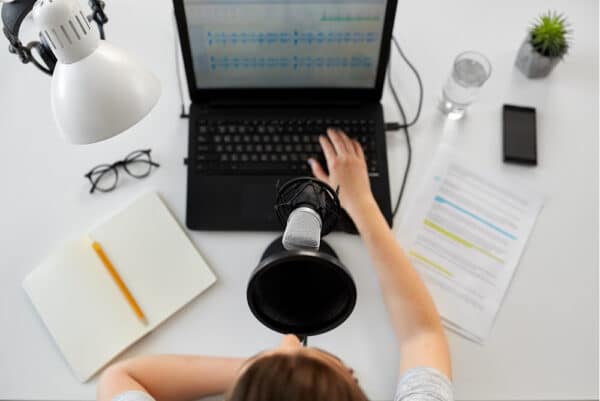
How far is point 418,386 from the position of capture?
764mm

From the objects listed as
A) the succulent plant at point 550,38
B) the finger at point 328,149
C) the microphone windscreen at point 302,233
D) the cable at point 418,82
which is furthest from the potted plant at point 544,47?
the microphone windscreen at point 302,233

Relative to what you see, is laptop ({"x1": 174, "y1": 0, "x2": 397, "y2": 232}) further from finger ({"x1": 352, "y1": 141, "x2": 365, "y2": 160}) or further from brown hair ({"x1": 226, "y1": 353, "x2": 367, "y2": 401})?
brown hair ({"x1": 226, "y1": 353, "x2": 367, "y2": 401})

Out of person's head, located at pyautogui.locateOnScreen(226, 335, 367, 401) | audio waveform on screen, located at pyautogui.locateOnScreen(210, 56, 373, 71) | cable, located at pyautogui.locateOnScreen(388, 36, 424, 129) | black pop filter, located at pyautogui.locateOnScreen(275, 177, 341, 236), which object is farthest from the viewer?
cable, located at pyautogui.locateOnScreen(388, 36, 424, 129)

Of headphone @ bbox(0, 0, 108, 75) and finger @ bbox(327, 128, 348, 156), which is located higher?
headphone @ bbox(0, 0, 108, 75)

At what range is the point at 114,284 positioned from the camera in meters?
0.86

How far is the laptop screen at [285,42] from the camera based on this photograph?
2.62ft

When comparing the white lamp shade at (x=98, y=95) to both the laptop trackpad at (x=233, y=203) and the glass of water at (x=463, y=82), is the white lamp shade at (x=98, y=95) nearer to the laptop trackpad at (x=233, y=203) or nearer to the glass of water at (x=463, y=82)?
the laptop trackpad at (x=233, y=203)

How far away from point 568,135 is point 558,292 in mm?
321

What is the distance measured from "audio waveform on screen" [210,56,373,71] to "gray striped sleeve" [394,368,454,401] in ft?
1.73

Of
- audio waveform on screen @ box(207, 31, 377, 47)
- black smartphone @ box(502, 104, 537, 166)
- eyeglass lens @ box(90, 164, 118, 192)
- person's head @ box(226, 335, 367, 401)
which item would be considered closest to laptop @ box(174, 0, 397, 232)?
audio waveform on screen @ box(207, 31, 377, 47)

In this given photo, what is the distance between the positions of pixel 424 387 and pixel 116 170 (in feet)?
2.16

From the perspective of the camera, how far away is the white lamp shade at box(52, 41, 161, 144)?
0.56m

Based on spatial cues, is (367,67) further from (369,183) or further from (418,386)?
(418,386)

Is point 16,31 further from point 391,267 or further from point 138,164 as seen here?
point 391,267
